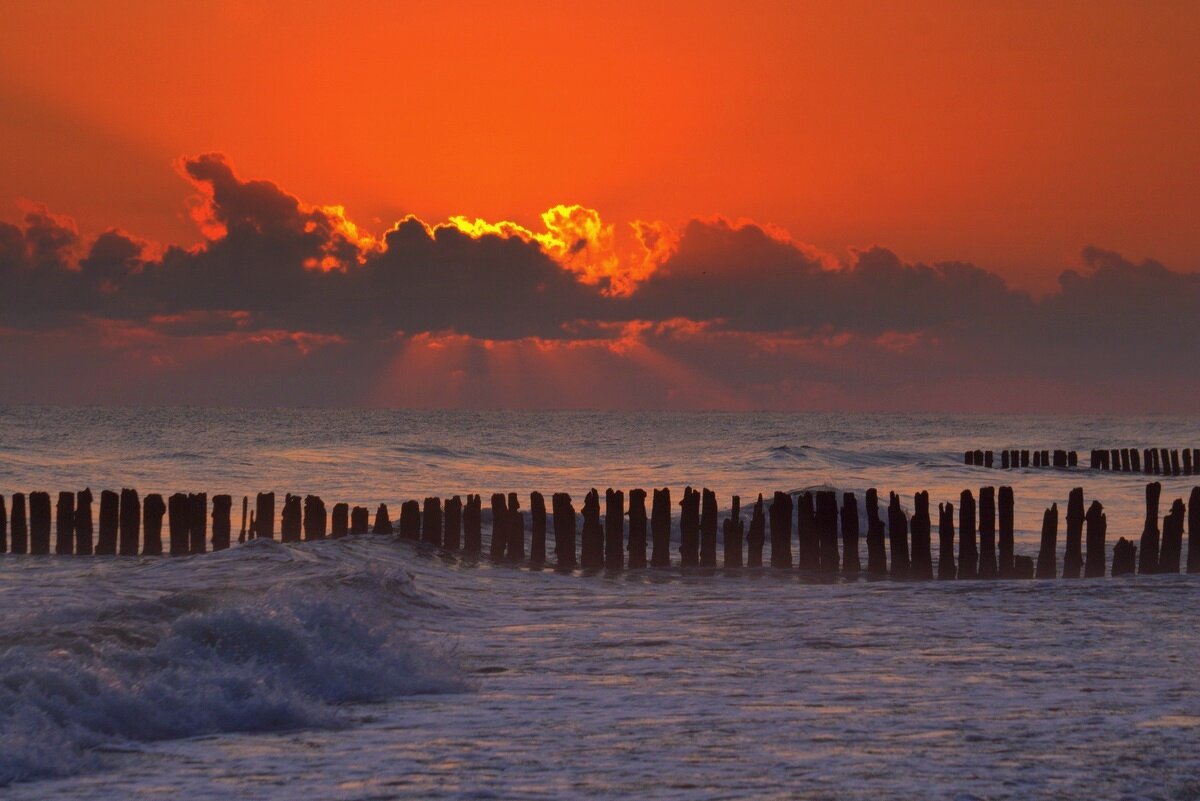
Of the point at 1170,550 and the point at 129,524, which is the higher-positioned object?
the point at 1170,550

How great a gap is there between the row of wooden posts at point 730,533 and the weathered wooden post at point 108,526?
0.07 ft

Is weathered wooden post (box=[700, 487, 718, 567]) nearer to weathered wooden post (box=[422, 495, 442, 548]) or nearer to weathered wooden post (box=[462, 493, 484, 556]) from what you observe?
weathered wooden post (box=[462, 493, 484, 556])

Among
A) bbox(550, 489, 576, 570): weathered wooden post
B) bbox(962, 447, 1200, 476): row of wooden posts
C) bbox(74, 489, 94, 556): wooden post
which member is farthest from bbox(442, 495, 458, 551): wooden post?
bbox(962, 447, 1200, 476): row of wooden posts

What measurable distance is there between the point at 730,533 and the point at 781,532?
23.5 inches

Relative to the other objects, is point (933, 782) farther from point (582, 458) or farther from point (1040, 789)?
point (582, 458)

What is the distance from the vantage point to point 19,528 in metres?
16.8

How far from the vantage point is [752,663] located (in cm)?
814

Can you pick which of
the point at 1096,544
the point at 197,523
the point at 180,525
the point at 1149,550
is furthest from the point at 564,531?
the point at 1149,550

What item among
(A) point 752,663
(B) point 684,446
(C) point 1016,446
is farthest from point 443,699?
(C) point 1016,446

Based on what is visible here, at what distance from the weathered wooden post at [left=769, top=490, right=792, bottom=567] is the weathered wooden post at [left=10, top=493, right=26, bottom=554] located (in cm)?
985

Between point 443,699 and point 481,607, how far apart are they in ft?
14.0

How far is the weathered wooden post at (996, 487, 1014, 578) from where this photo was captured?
13.9m

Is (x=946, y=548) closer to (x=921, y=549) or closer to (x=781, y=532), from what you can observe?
(x=921, y=549)

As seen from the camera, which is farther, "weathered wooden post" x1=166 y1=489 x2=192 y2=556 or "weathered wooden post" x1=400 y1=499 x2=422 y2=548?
"weathered wooden post" x1=166 y1=489 x2=192 y2=556
